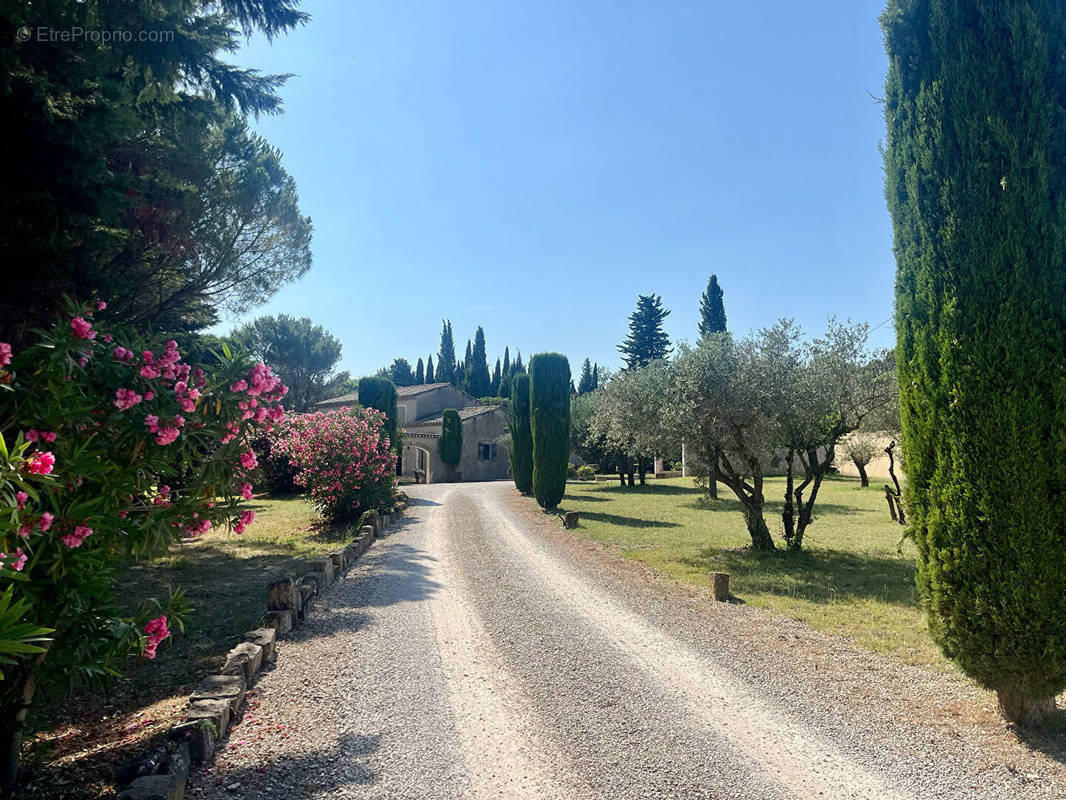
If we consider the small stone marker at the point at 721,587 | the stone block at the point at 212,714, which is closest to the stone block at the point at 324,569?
the stone block at the point at 212,714

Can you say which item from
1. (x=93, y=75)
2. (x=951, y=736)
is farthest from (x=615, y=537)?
(x=93, y=75)

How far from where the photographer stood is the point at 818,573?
9.47 m

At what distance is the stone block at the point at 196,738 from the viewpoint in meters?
3.43

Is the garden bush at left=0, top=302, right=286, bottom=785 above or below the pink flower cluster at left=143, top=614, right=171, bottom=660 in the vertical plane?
above

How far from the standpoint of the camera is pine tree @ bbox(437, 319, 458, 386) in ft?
228

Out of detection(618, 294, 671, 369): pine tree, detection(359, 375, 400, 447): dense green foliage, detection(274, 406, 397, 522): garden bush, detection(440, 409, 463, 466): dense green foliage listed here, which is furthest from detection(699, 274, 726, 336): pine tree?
detection(274, 406, 397, 522): garden bush

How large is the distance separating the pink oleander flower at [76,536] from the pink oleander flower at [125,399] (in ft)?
2.25

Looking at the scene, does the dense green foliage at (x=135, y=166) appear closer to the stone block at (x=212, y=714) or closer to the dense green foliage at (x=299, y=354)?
the stone block at (x=212, y=714)

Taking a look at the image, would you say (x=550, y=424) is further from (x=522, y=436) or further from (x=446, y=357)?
(x=446, y=357)

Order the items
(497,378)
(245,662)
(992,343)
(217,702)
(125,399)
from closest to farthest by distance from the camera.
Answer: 1. (125,399)
2. (217,702)
3. (992,343)
4. (245,662)
5. (497,378)

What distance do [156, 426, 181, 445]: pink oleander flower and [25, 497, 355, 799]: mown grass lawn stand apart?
48.4 inches

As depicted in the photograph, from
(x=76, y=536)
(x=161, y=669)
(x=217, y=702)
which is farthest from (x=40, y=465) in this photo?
(x=161, y=669)

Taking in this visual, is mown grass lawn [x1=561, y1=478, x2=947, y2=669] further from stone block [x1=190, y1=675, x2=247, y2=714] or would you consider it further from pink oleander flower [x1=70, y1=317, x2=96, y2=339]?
pink oleander flower [x1=70, y1=317, x2=96, y2=339]

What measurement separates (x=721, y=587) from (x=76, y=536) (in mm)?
7169
